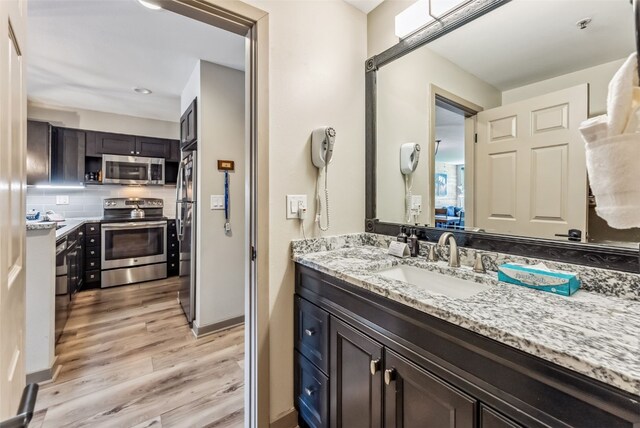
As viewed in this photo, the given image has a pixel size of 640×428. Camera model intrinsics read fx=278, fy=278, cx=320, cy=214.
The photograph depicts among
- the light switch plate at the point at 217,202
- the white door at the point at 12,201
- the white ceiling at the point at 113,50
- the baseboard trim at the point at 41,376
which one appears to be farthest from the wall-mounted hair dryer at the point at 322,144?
the baseboard trim at the point at 41,376

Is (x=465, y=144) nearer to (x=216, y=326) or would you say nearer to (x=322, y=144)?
(x=322, y=144)

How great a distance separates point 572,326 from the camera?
0.69 metres

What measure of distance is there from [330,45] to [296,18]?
245 mm

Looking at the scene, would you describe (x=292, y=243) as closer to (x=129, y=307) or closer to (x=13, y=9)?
(x=13, y=9)

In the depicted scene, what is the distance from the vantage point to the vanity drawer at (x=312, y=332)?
50.4 inches

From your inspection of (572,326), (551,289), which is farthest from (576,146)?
(572,326)

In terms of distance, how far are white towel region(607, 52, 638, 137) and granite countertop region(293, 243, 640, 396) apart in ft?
1.50

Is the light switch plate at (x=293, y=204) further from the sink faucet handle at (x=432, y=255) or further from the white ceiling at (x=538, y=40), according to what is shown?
the white ceiling at (x=538, y=40)

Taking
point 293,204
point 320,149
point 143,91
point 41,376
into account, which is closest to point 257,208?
point 293,204

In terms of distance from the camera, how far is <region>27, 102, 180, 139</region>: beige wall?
373 centimetres

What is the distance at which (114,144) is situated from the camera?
396 centimetres

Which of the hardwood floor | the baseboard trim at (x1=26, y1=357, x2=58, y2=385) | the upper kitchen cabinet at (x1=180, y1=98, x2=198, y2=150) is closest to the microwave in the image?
the upper kitchen cabinet at (x1=180, y1=98, x2=198, y2=150)

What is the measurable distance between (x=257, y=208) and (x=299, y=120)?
1.78 ft

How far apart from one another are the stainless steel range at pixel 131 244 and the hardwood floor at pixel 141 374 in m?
0.76
